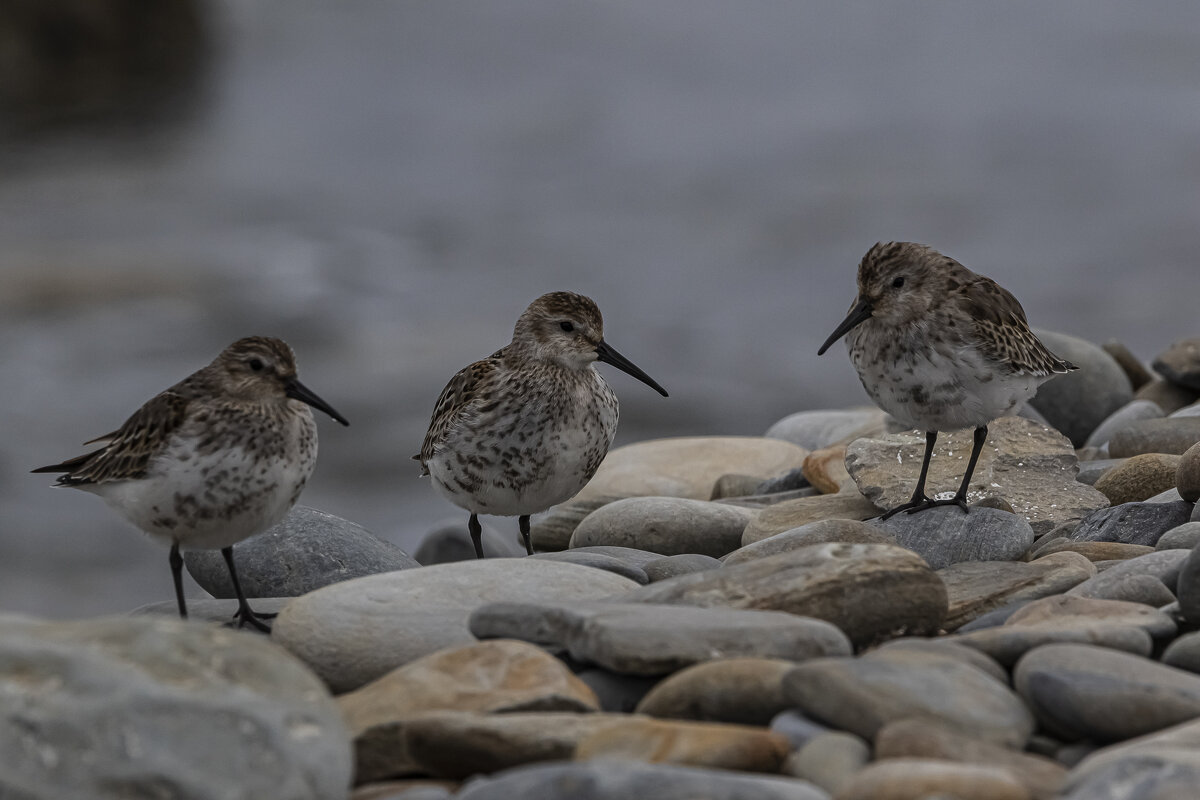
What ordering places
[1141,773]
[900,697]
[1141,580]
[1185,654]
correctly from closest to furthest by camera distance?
[1141,773]
[900,697]
[1185,654]
[1141,580]

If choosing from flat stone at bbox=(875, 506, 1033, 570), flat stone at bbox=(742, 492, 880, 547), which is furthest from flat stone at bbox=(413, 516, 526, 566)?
flat stone at bbox=(875, 506, 1033, 570)

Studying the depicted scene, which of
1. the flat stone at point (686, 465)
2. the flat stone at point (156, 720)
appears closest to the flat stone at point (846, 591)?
the flat stone at point (156, 720)

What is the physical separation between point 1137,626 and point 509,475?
344cm

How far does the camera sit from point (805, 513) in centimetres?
791

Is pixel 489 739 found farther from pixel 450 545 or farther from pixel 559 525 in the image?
pixel 450 545

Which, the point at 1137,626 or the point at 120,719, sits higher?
the point at 1137,626

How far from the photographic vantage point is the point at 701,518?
788cm

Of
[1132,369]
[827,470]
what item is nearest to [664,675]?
[827,470]

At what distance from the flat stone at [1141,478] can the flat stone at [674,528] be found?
88.5 inches

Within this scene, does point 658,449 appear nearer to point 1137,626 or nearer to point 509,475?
point 509,475

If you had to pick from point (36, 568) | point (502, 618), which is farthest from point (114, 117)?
point (502, 618)

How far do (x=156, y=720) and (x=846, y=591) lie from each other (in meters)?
2.53

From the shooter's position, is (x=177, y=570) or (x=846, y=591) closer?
(x=846, y=591)

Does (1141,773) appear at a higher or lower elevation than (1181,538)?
higher
